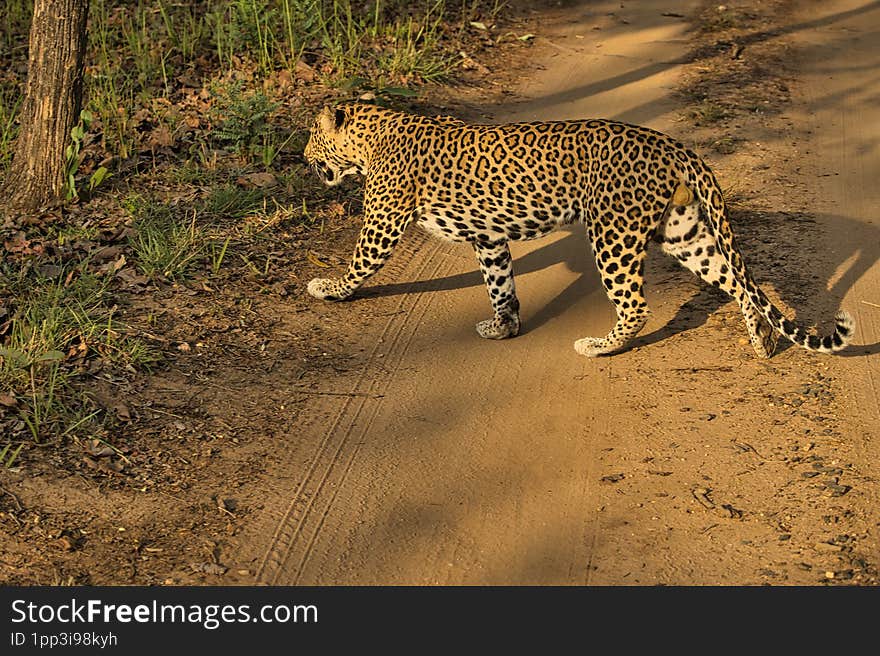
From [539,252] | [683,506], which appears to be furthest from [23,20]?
[683,506]

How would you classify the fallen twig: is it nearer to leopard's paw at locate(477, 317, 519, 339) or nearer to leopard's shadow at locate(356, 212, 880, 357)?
leopard's paw at locate(477, 317, 519, 339)

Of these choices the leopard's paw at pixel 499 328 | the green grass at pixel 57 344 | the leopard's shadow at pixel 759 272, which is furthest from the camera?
the leopard's shadow at pixel 759 272

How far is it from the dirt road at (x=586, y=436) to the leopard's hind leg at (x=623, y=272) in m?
0.29

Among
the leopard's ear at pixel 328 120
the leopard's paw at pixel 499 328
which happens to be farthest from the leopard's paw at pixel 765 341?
the leopard's ear at pixel 328 120

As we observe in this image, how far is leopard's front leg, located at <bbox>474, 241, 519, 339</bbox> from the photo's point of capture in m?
7.34

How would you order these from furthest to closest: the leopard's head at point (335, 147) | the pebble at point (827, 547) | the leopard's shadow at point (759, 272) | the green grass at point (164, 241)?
the green grass at point (164, 241)
the leopard's shadow at point (759, 272)
the leopard's head at point (335, 147)
the pebble at point (827, 547)

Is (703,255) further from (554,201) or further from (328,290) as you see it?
(328,290)

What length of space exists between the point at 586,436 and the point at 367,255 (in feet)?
6.29

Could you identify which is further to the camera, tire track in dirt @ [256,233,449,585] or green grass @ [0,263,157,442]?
green grass @ [0,263,157,442]

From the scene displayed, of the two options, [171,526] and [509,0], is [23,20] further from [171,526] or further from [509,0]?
[171,526]

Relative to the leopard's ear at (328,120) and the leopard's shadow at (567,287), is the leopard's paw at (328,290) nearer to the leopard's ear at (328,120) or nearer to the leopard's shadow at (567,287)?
the leopard's shadow at (567,287)

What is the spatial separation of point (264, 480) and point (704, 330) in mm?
3063

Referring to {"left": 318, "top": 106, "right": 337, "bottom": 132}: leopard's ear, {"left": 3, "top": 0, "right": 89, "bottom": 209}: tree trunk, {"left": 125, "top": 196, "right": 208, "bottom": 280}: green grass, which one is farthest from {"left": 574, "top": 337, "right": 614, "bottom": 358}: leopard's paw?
{"left": 3, "top": 0, "right": 89, "bottom": 209}: tree trunk

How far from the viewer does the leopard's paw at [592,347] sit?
7094 mm
